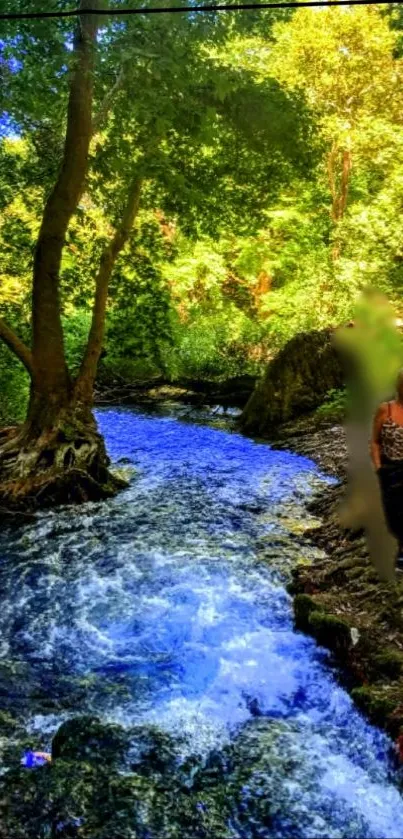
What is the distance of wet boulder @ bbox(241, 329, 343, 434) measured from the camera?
51.8 ft

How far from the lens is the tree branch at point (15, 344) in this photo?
9.91 meters

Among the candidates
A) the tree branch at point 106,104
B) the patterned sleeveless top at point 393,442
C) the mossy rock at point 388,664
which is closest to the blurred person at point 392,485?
the patterned sleeveless top at point 393,442

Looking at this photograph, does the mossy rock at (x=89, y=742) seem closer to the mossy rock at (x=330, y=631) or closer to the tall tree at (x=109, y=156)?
the mossy rock at (x=330, y=631)

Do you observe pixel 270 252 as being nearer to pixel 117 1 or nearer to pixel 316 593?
pixel 117 1

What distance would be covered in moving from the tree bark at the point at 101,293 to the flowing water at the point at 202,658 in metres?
2.34

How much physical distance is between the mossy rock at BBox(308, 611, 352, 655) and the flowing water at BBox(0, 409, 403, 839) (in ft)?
0.40

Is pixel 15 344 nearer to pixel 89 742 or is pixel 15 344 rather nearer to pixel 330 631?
pixel 330 631

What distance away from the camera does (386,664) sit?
16.1ft

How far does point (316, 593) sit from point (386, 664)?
65.3 inches

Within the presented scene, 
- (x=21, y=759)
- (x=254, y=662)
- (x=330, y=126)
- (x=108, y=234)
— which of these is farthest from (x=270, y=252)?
(x=21, y=759)

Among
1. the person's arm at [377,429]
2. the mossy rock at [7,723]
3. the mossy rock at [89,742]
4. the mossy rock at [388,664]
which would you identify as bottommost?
the mossy rock at [7,723]

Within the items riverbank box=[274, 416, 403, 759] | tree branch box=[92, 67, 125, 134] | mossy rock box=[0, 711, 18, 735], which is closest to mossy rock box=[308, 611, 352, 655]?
riverbank box=[274, 416, 403, 759]

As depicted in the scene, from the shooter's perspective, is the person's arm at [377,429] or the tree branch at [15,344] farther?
the tree branch at [15,344]

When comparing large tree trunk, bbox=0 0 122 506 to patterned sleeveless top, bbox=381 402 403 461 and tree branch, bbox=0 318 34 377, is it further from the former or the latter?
patterned sleeveless top, bbox=381 402 403 461
